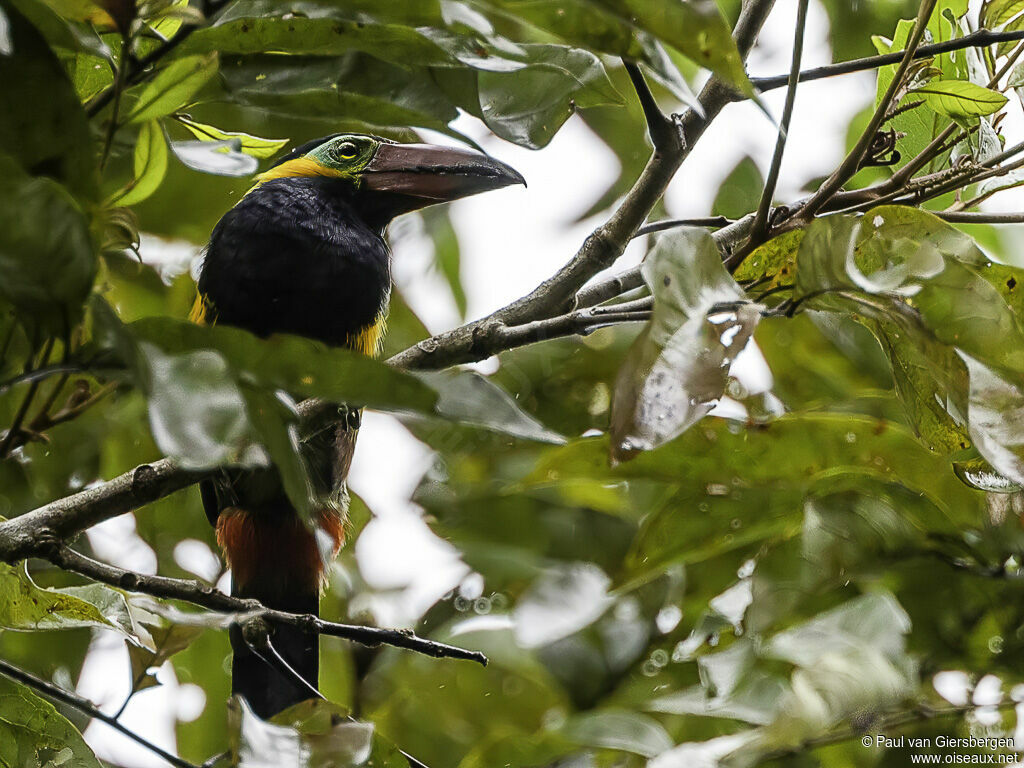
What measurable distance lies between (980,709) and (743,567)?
1.70 ft

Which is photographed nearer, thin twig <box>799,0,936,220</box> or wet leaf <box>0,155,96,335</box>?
wet leaf <box>0,155,96,335</box>

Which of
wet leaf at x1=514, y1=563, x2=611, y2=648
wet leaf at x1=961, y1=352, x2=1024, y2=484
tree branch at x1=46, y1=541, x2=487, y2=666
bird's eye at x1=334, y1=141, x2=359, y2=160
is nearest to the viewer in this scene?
wet leaf at x1=961, y1=352, x2=1024, y2=484

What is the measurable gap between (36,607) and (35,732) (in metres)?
0.17

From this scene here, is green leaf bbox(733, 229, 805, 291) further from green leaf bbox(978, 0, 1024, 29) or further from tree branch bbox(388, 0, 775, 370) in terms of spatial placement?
green leaf bbox(978, 0, 1024, 29)

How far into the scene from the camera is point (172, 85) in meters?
1.11

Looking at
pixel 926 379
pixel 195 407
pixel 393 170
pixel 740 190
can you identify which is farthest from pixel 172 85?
pixel 740 190

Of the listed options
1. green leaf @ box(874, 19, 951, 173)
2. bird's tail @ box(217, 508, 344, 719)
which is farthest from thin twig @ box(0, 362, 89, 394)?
bird's tail @ box(217, 508, 344, 719)

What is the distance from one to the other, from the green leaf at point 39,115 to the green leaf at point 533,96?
0.54m

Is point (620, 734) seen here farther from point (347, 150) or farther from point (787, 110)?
point (347, 150)

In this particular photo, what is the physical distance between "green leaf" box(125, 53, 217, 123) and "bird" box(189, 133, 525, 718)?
1.01 metres

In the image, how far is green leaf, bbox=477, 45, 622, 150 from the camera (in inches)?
51.3

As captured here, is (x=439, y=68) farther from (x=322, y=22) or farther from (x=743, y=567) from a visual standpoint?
(x=743, y=567)

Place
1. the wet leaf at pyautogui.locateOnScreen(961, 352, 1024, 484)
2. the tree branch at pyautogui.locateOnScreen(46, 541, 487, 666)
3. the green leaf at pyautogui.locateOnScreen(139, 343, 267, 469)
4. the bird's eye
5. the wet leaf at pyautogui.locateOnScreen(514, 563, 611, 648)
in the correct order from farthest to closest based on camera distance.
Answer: the bird's eye, the wet leaf at pyautogui.locateOnScreen(514, 563, 611, 648), the tree branch at pyautogui.locateOnScreen(46, 541, 487, 666), the wet leaf at pyautogui.locateOnScreen(961, 352, 1024, 484), the green leaf at pyautogui.locateOnScreen(139, 343, 267, 469)

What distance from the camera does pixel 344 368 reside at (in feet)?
2.74
